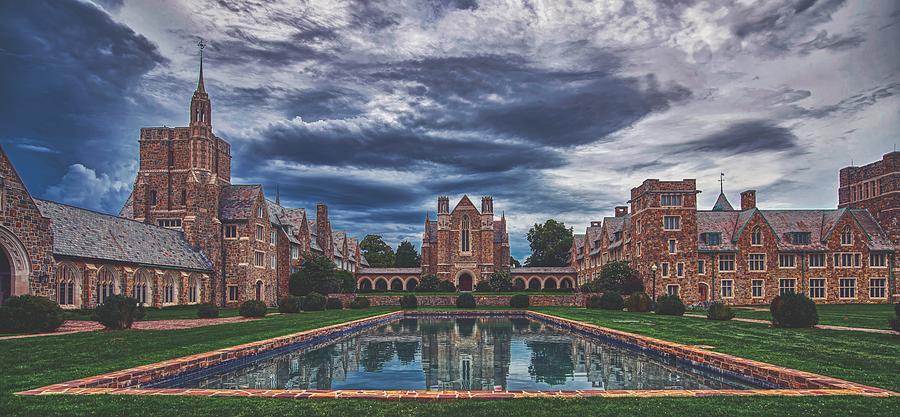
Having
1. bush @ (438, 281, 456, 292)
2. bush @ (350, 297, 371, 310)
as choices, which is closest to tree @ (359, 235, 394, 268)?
bush @ (438, 281, 456, 292)

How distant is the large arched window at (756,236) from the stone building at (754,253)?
9 cm

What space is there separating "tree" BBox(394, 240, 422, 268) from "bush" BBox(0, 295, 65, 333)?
274 ft

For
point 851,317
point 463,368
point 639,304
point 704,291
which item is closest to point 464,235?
point 704,291

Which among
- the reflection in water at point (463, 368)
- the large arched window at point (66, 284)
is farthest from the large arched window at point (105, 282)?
the reflection in water at point (463, 368)

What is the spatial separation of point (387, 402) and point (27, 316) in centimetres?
1826

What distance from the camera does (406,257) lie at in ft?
352

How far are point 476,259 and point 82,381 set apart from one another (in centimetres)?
6498

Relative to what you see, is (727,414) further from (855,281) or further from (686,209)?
(855,281)

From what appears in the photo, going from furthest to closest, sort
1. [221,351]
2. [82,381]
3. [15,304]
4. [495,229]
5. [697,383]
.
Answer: [495,229], [15,304], [221,351], [697,383], [82,381]

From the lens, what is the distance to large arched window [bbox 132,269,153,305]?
125 ft

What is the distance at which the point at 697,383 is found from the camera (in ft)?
41.6

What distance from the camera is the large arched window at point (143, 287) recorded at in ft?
125

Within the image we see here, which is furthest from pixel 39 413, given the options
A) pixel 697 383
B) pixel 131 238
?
pixel 131 238

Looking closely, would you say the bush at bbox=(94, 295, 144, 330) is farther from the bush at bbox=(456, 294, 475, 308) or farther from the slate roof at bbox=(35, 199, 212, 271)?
the bush at bbox=(456, 294, 475, 308)
